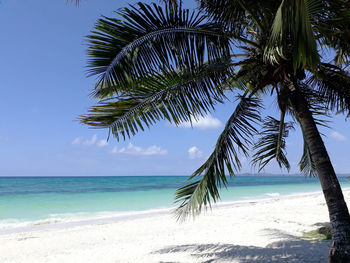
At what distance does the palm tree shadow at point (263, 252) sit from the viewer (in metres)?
4.11

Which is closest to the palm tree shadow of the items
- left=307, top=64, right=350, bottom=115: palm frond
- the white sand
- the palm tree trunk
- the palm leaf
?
the white sand

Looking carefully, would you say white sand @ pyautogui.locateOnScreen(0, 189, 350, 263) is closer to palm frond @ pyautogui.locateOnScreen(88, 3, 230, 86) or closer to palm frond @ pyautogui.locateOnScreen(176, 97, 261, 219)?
palm frond @ pyautogui.locateOnScreen(176, 97, 261, 219)

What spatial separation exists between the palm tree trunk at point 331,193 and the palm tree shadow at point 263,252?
36.4 inches

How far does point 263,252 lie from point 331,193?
6.05 feet

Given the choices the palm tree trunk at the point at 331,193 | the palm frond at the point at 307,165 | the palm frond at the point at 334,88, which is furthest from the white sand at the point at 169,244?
the palm frond at the point at 334,88

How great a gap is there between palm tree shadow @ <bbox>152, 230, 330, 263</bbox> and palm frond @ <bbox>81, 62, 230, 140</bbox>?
7.75 feet

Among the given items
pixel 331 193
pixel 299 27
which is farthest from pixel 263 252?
pixel 299 27

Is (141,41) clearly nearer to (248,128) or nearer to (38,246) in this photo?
(248,128)

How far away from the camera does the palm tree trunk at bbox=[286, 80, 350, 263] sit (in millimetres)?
3100

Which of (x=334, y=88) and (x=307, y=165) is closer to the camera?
(x=334, y=88)

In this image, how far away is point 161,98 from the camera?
3.77 m

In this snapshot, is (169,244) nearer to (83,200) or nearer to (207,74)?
(207,74)

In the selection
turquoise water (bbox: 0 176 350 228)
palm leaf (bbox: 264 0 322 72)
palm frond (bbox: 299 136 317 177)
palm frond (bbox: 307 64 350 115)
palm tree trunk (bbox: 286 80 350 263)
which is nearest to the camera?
palm leaf (bbox: 264 0 322 72)

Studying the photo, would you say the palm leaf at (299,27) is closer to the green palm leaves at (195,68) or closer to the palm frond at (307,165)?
the green palm leaves at (195,68)
